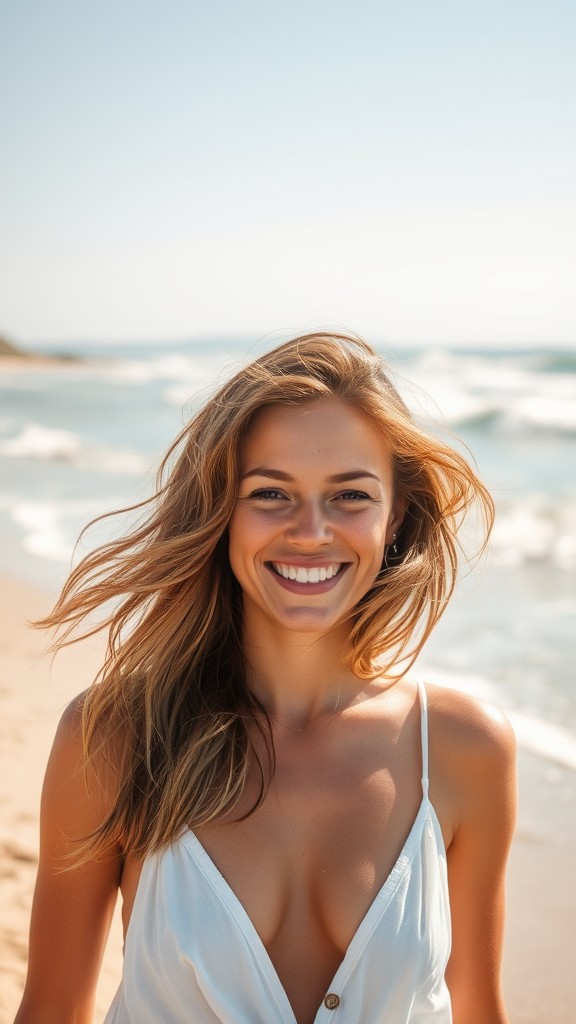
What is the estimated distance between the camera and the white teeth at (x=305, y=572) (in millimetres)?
2318

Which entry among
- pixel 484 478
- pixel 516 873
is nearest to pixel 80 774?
pixel 516 873

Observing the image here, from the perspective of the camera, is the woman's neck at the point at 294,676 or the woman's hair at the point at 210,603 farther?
the woman's neck at the point at 294,676

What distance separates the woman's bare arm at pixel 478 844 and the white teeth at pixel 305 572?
44cm

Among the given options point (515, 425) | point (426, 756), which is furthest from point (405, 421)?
point (515, 425)

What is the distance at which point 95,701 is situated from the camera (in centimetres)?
227

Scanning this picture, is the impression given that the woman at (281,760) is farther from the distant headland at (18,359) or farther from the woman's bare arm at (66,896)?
the distant headland at (18,359)

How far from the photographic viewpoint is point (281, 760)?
7.87ft

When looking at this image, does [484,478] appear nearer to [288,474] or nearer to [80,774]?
[288,474]

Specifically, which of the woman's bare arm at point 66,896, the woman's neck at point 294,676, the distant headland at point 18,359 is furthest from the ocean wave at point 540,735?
the distant headland at point 18,359

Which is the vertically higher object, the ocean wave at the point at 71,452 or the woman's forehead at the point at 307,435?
the woman's forehead at the point at 307,435

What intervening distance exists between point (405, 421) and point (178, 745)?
0.96m

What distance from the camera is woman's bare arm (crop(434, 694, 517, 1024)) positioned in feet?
7.55

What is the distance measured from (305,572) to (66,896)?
89 cm

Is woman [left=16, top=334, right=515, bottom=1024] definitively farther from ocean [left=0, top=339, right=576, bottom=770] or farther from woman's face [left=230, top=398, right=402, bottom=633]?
ocean [left=0, top=339, right=576, bottom=770]
